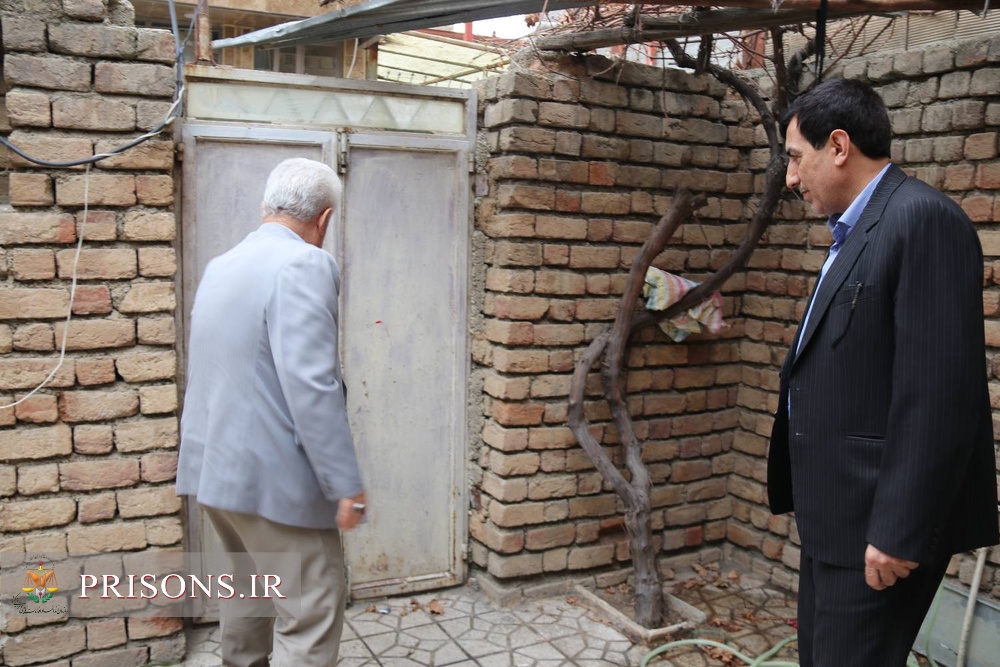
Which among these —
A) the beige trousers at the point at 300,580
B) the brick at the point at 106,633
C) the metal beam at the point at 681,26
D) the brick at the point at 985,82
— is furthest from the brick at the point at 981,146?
the brick at the point at 106,633

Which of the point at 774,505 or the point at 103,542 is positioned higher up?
the point at 774,505

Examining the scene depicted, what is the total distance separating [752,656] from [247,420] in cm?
253

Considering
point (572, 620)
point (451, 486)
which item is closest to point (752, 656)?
point (572, 620)

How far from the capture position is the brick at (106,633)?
3.38 m

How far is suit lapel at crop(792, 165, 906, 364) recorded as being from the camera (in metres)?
2.23

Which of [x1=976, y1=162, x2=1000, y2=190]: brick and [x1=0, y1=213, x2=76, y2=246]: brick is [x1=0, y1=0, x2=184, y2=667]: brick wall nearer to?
[x1=0, y1=213, x2=76, y2=246]: brick

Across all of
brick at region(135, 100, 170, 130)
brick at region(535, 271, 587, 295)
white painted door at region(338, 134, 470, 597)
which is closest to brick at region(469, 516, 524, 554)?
white painted door at region(338, 134, 470, 597)

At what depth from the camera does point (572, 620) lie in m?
4.04

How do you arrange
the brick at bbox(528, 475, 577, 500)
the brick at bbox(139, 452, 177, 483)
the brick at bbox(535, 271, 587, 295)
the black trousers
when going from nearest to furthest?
the black trousers < the brick at bbox(139, 452, 177, 483) < the brick at bbox(535, 271, 587, 295) < the brick at bbox(528, 475, 577, 500)

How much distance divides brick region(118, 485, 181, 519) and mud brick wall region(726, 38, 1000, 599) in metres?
3.04

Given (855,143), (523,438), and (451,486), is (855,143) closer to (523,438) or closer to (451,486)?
(523,438)

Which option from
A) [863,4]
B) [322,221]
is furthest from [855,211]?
[322,221]

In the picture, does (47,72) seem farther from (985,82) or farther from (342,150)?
(985,82)

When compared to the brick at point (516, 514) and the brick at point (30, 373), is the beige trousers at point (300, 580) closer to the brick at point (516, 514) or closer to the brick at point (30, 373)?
the brick at point (30, 373)
